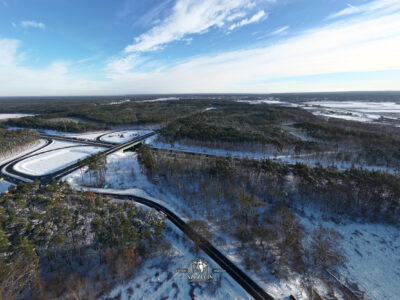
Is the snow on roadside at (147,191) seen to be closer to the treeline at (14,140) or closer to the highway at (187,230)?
the highway at (187,230)

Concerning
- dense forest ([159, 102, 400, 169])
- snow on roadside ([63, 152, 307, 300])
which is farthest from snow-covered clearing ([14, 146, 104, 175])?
dense forest ([159, 102, 400, 169])

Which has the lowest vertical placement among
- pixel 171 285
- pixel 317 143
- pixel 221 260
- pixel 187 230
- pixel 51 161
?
pixel 171 285

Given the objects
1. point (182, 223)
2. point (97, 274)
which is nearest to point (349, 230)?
point (182, 223)

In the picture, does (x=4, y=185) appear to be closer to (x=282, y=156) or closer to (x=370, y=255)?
(x=370, y=255)

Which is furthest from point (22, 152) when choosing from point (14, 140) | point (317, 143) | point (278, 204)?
point (317, 143)

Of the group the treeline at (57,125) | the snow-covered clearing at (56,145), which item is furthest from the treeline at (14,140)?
the treeline at (57,125)

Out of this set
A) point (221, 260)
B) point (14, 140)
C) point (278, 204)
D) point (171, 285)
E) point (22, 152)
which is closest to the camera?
point (171, 285)
